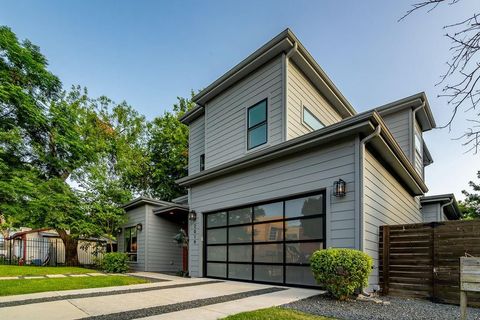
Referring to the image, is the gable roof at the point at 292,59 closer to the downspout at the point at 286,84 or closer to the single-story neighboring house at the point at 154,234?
the downspout at the point at 286,84

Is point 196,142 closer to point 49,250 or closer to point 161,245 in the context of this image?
point 161,245

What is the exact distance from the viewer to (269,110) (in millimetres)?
9430

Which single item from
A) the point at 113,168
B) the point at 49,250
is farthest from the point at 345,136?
the point at 49,250

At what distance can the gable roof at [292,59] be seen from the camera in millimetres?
8930

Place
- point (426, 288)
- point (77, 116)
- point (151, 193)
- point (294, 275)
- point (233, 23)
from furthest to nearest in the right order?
point (151, 193)
point (77, 116)
point (233, 23)
point (294, 275)
point (426, 288)

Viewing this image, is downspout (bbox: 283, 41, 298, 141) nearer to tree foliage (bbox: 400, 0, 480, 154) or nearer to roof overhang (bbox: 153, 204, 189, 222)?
roof overhang (bbox: 153, 204, 189, 222)

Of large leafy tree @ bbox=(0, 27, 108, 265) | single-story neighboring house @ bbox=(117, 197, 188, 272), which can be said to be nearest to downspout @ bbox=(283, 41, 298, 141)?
single-story neighboring house @ bbox=(117, 197, 188, 272)

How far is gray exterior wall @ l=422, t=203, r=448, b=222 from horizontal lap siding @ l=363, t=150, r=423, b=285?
3.77 meters

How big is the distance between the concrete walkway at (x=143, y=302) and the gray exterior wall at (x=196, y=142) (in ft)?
23.4

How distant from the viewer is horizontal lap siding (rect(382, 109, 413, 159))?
1148 cm

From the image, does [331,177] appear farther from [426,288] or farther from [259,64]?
[259,64]

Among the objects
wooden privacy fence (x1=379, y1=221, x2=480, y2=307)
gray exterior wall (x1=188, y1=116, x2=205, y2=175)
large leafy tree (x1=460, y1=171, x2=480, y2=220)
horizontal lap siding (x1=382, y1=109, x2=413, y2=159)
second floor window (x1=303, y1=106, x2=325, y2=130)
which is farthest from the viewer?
large leafy tree (x1=460, y1=171, x2=480, y2=220)

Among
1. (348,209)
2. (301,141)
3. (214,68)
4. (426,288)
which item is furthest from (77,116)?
(426,288)

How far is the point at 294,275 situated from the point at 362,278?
2.12m
